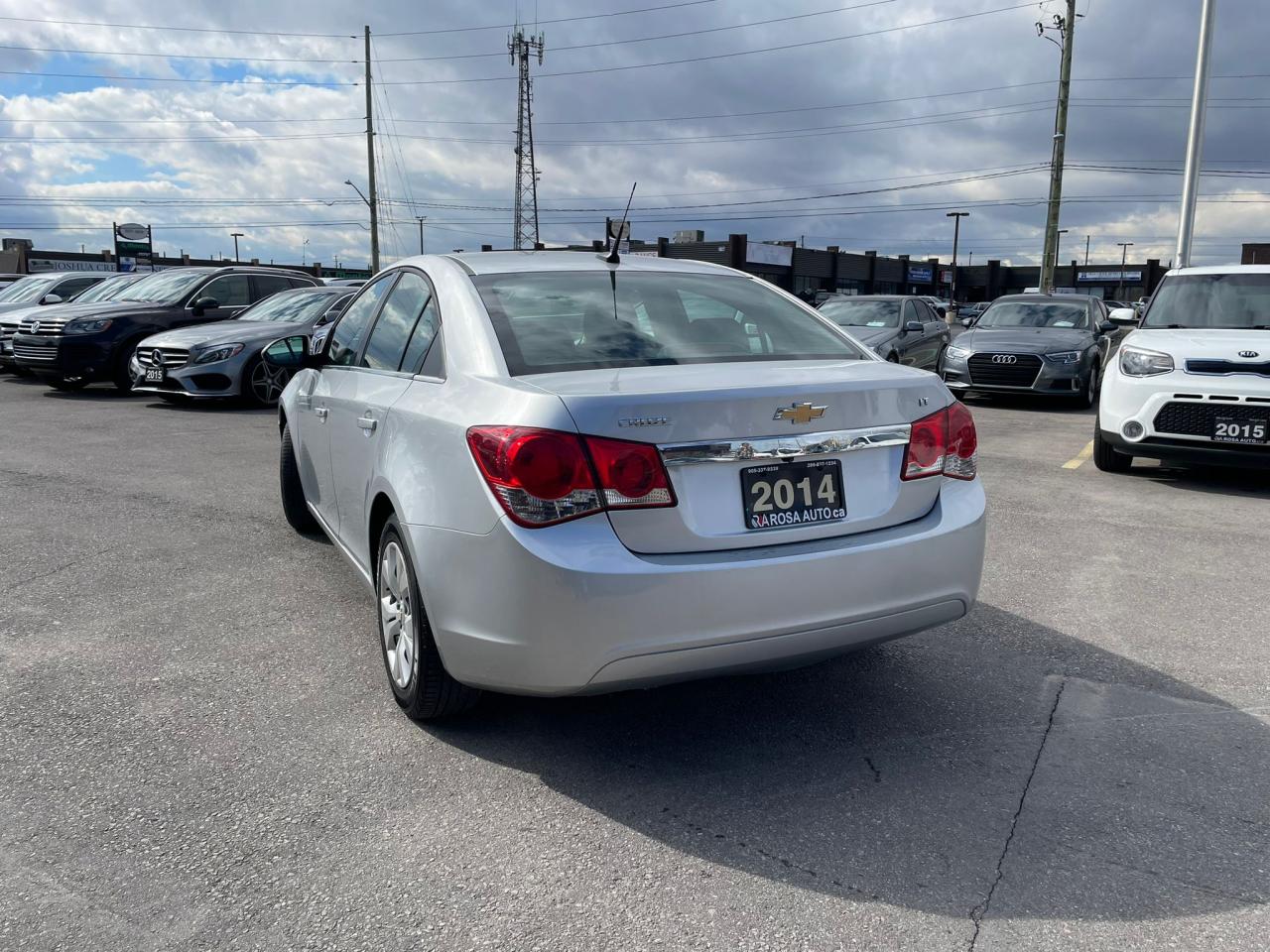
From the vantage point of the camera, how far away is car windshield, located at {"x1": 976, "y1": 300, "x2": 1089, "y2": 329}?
574 inches

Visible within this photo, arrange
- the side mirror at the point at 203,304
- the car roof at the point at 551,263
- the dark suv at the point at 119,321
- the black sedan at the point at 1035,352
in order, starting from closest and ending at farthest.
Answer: the car roof at the point at 551,263 → the black sedan at the point at 1035,352 → the dark suv at the point at 119,321 → the side mirror at the point at 203,304

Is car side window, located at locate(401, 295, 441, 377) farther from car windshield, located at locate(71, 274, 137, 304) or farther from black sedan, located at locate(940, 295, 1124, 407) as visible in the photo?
car windshield, located at locate(71, 274, 137, 304)

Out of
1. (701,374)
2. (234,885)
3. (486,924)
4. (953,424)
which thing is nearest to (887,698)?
(953,424)

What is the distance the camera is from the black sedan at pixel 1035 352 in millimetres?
13109

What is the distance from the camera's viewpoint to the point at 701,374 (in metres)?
3.02

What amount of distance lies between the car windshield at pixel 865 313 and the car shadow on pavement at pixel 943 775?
36.9 ft

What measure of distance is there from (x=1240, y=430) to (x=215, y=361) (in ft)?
35.5

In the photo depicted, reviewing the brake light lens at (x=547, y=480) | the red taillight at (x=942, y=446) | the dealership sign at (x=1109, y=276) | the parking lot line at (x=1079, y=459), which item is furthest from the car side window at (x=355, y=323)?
the dealership sign at (x=1109, y=276)

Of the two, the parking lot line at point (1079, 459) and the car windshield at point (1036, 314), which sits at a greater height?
the car windshield at point (1036, 314)

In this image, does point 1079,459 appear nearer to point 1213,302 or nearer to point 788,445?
point 1213,302

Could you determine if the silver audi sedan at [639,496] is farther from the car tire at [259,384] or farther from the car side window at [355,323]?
the car tire at [259,384]

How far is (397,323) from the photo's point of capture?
4086 millimetres

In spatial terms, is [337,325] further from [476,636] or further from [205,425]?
[205,425]

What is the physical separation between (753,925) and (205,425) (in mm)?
10071
